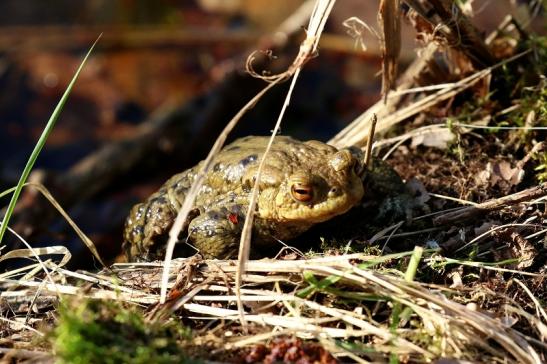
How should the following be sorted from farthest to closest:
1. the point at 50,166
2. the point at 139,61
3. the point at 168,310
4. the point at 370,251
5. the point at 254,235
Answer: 1. the point at 139,61
2. the point at 50,166
3. the point at 254,235
4. the point at 370,251
5. the point at 168,310

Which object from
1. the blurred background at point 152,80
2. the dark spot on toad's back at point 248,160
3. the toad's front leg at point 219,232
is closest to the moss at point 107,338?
the toad's front leg at point 219,232

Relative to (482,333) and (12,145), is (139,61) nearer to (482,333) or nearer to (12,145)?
(12,145)

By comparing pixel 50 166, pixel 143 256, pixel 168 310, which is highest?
pixel 168 310

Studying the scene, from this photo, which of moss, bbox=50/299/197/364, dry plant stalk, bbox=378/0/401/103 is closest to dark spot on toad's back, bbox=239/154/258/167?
dry plant stalk, bbox=378/0/401/103

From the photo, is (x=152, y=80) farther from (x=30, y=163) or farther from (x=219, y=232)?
(x=30, y=163)

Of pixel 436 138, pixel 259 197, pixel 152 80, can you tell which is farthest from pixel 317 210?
pixel 152 80

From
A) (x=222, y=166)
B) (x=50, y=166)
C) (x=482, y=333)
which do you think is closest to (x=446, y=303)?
(x=482, y=333)
